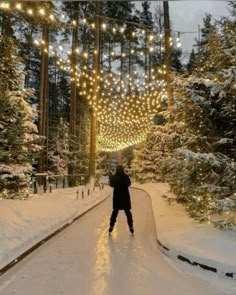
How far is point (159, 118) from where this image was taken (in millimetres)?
39781

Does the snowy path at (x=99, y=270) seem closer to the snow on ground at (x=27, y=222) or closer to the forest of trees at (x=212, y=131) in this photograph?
the snow on ground at (x=27, y=222)

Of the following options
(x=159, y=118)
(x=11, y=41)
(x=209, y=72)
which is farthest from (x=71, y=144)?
(x=209, y=72)

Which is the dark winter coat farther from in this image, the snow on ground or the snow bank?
the snow on ground

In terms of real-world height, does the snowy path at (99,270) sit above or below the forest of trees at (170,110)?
below

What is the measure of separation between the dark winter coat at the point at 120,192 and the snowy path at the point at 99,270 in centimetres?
84

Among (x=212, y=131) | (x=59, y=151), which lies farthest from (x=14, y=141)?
(x=59, y=151)

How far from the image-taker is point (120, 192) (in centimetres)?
1152

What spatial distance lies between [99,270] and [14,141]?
10.5m

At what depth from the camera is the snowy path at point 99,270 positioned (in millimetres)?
6355

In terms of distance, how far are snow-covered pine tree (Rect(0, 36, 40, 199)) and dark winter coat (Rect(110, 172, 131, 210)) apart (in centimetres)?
628

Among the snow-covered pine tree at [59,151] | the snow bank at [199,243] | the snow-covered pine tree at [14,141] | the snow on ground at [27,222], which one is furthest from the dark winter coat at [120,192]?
the snow-covered pine tree at [59,151]

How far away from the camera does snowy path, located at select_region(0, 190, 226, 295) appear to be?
6355 mm

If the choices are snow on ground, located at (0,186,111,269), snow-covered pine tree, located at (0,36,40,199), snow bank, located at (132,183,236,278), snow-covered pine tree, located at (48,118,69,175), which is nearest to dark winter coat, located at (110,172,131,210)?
snow bank, located at (132,183,236,278)

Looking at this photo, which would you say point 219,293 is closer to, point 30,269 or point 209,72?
point 30,269
